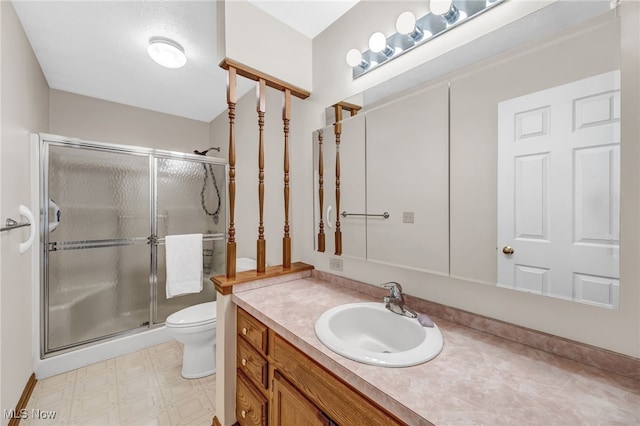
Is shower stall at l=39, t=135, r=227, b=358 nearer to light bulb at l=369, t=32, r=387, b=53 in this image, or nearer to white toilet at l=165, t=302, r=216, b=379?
white toilet at l=165, t=302, r=216, b=379

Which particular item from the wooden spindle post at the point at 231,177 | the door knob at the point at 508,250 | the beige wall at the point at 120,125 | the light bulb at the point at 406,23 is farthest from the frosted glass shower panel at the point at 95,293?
the door knob at the point at 508,250

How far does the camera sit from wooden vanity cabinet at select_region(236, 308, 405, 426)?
2.32 ft

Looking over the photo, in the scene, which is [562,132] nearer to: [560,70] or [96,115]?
[560,70]

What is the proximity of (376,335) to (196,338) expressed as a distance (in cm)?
142

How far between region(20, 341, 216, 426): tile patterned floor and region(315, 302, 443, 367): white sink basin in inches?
45.7

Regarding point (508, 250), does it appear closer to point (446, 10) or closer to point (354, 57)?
point (446, 10)

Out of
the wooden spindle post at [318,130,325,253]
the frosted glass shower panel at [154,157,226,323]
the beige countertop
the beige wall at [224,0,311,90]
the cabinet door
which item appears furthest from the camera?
the frosted glass shower panel at [154,157,226,323]

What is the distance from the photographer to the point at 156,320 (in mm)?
2434

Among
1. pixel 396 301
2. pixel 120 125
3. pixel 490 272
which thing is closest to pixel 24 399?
→ pixel 396 301

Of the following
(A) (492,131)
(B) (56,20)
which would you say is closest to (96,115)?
(B) (56,20)

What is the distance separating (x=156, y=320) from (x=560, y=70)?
3.23 m

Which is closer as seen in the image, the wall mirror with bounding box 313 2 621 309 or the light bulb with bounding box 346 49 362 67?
the wall mirror with bounding box 313 2 621 309

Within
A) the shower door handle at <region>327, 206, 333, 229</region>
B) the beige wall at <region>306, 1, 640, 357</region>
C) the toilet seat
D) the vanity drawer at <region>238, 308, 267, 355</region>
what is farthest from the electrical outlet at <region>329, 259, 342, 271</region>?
the toilet seat

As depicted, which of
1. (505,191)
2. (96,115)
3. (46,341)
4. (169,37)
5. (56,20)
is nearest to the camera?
(505,191)
